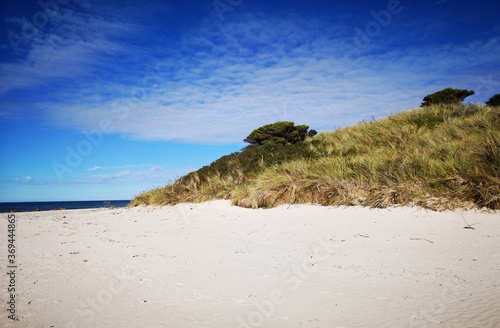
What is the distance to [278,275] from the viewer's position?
10.1ft

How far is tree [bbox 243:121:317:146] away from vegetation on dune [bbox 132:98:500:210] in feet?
21.2

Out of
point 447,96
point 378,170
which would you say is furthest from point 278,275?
point 447,96

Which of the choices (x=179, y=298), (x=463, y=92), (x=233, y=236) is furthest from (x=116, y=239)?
(x=463, y=92)

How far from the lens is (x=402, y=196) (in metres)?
5.38

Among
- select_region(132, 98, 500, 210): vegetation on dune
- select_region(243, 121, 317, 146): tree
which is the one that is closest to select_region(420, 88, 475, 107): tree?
select_region(132, 98, 500, 210): vegetation on dune

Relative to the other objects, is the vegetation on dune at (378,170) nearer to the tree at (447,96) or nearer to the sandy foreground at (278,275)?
the sandy foreground at (278,275)

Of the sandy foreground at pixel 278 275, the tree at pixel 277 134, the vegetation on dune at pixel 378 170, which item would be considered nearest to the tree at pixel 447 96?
the vegetation on dune at pixel 378 170

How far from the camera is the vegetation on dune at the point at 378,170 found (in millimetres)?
5188

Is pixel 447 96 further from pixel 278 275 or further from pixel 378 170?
pixel 278 275

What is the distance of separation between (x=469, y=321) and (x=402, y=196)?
12.0ft

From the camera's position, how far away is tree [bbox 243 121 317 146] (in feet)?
61.3

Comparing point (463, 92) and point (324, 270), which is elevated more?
point (463, 92)

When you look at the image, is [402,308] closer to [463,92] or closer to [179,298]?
[179,298]

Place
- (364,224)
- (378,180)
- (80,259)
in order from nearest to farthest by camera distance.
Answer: (80,259), (364,224), (378,180)
